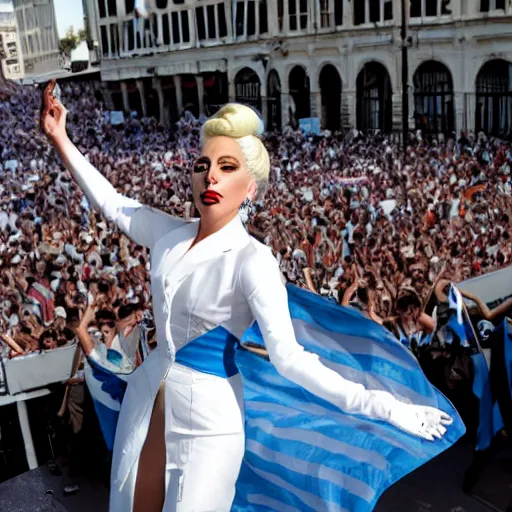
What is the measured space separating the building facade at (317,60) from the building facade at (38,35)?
0.19 m

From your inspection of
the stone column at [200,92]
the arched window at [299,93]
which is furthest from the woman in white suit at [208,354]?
the arched window at [299,93]

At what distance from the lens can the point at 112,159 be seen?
336 cm

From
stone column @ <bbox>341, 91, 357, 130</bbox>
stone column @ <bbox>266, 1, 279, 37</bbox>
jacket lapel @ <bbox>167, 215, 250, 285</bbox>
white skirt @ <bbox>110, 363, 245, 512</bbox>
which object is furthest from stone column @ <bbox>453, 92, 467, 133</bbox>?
white skirt @ <bbox>110, 363, 245, 512</bbox>

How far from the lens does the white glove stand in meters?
1.90

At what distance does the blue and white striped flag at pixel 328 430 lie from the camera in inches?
83.6

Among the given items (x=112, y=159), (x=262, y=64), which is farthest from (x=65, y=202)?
(x=262, y=64)

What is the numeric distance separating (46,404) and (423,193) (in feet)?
7.25

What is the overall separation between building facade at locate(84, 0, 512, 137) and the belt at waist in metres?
1.62

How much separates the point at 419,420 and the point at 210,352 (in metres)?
0.59

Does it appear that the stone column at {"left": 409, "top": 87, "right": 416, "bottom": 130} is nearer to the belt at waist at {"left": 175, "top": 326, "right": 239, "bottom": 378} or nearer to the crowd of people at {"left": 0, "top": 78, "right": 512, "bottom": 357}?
the crowd of people at {"left": 0, "top": 78, "right": 512, "bottom": 357}

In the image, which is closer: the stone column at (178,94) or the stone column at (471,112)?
the stone column at (178,94)

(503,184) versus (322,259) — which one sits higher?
(503,184)

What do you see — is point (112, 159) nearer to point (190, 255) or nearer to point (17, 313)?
point (17, 313)

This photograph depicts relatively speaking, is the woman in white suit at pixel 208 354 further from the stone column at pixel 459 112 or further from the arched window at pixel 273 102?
the stone column at pixel 459 112
